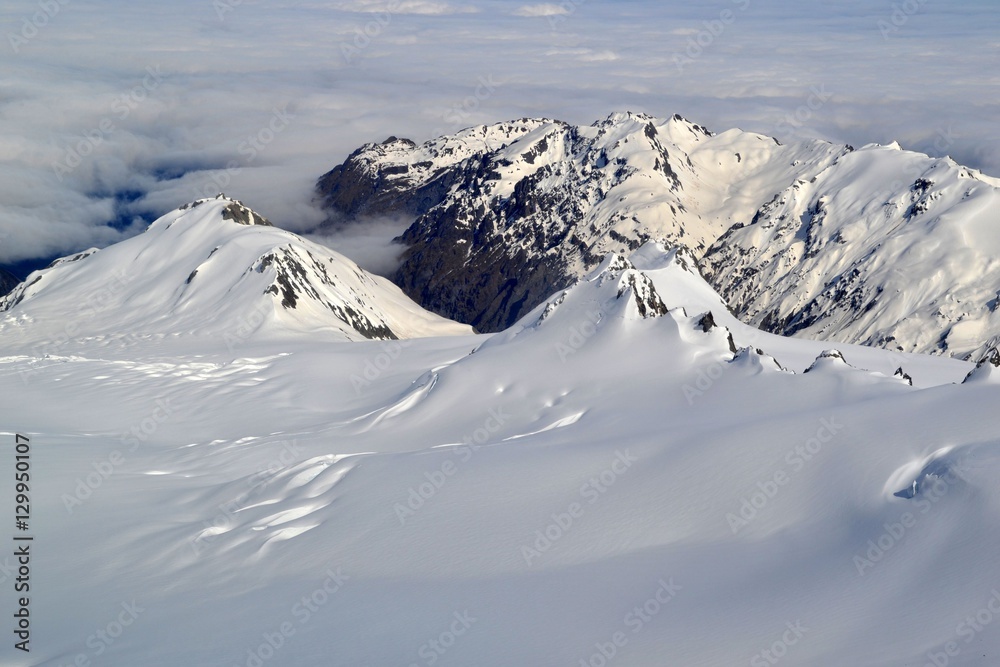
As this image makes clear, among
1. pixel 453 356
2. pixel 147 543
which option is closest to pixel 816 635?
pixel 147 543

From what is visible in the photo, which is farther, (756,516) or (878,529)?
(756,516)

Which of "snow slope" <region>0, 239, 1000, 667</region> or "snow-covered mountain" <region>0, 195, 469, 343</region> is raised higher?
"snow slope" <region>0, 239, 1000, 667</region>

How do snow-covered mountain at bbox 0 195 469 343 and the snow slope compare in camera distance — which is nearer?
the snow slope

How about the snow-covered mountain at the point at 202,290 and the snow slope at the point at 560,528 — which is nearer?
the snow slope at the point at 560,528

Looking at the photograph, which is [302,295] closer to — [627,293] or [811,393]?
[627,293]

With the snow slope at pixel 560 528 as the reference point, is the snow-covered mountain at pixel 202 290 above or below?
below
